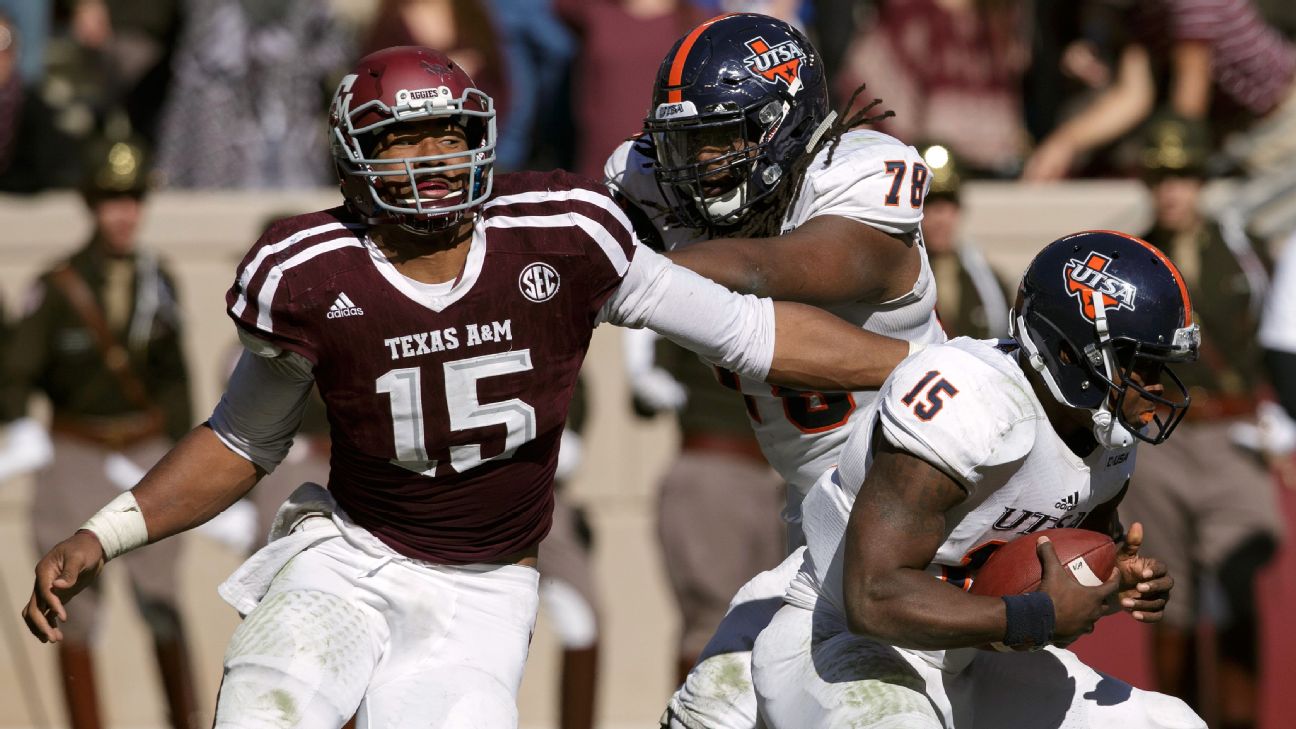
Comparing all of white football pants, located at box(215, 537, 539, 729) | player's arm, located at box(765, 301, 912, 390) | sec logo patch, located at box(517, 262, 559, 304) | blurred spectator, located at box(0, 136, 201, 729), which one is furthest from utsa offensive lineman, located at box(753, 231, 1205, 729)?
blurred spectator, located at box(0, 136, 201, 729)

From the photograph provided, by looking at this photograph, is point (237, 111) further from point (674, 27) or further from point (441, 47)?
point (674, 27)

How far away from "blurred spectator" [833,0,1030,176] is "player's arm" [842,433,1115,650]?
4.53 metres

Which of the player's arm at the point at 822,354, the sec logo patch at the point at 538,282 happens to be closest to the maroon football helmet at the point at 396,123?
the sec logo patch at the point at 538,282

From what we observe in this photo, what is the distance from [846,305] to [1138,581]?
0.99 metres

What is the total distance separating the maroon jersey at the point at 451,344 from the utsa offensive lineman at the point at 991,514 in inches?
24.2

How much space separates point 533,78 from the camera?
27.3 ft

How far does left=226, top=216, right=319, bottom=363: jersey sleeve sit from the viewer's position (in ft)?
12.1

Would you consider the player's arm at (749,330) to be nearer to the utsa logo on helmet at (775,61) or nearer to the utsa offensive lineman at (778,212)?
the utsa offensive lineman at (778,212)

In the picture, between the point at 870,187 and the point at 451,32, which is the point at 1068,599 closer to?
the point at 870,187

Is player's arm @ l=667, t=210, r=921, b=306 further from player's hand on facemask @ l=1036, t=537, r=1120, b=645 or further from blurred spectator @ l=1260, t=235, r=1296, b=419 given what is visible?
blurred spectator @ l=1260, t=235, r=1296, b=419

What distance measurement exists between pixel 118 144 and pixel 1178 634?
4537 mm

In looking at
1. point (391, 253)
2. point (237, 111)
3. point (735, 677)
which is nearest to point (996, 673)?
point (735, 677)

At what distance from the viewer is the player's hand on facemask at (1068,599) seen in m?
3.51

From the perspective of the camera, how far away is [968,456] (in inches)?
138
